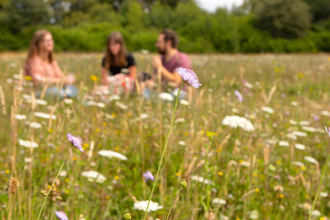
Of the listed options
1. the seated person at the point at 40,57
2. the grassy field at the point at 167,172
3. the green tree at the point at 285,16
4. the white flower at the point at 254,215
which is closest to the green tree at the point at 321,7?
the green tree at the point at 285,16

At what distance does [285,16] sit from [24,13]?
2093 cm

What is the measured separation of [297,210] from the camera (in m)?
1.71

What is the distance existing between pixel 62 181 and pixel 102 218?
0.39 meters

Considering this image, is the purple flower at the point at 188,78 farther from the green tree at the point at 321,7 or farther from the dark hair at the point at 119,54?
the green tree at the point at 321,7

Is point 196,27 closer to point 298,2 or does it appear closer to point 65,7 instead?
point 298,2

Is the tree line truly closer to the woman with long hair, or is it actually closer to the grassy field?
the woman with long hair

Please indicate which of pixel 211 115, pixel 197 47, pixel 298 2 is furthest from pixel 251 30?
pixel 211 115

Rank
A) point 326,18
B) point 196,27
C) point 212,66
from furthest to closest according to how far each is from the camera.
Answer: point 326,18, point 196,27, point 212,66

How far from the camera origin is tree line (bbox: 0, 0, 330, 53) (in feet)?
66.7

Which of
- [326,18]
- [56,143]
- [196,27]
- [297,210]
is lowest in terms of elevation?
[297,210]

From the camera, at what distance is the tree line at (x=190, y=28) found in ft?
66.7

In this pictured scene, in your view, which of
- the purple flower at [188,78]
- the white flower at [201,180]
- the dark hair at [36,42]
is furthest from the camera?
the dark hair at [36,42]

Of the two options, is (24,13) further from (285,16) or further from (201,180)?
(201,180)

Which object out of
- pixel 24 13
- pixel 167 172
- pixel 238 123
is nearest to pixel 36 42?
pixel 167 172
